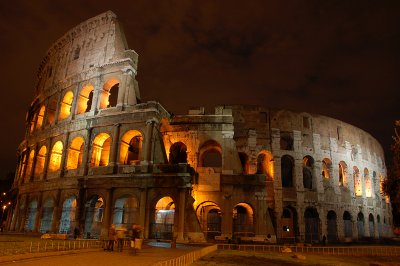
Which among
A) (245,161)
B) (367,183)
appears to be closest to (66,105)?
(245,161)

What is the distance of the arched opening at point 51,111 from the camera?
3106cm

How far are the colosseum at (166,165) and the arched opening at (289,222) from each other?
11 cm

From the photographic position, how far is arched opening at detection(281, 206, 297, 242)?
1110 inches

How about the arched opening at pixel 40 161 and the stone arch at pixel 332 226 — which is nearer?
the arched opening at pixel 40 161

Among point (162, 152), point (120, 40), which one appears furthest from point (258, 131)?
point (120, 40)

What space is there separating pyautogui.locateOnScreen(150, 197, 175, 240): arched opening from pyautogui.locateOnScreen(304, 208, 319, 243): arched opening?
12.3 metres

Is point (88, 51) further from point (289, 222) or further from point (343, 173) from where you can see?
point (343, 173)

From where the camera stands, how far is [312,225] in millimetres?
29219

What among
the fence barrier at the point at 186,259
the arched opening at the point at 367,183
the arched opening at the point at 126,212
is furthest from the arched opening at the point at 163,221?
the arched opening at the point at 367,183

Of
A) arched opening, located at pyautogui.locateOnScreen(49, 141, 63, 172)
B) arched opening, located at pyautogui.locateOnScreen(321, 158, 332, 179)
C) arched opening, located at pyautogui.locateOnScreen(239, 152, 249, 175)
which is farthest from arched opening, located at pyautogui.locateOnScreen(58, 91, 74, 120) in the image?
arched opening, located at pyautogui.locateOnScreen(321, 158, 332, 179)

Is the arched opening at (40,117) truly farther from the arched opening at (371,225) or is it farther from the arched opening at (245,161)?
the arched opening at (371,225)

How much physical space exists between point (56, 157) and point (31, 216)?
544 centimetres

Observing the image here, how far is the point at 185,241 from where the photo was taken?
1998 cm

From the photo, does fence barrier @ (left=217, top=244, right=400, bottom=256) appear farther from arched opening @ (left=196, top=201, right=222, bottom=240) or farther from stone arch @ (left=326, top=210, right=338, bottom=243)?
stone arch @ (left=326, top=210, right=338, bottom=243)
